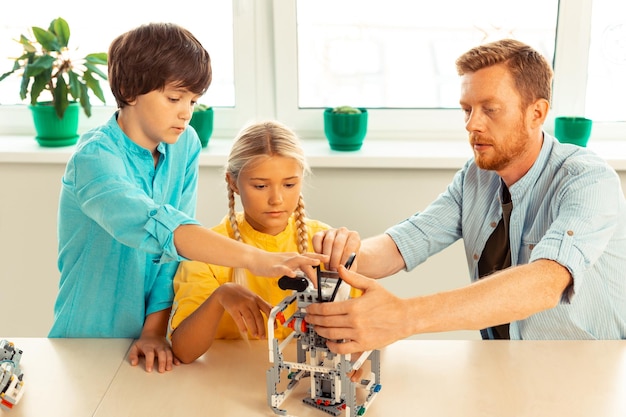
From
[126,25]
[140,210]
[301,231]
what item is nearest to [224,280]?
[301,231]

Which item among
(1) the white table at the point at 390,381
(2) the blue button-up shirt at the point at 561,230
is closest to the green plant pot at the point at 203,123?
(2) the blue button-up shirt at the point at 561,230

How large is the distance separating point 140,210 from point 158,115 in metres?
0.26

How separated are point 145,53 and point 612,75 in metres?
2.04

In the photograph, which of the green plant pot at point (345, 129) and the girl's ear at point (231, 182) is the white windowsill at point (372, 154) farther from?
the girl's ear at point (231, 182)

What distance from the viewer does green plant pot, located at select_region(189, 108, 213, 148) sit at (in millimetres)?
2861

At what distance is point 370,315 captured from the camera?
1501mm

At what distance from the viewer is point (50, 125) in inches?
114

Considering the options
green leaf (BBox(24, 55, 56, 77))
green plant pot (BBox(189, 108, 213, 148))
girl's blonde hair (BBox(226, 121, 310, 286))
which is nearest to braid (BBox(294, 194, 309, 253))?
girl's blonde hair (BBox(226, 121, 310, 286))

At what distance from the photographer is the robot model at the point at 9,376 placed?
1.43 meters

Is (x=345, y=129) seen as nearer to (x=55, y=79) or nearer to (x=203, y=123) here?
(x=203, y=123)

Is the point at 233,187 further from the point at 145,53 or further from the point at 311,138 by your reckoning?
the point at 311,138

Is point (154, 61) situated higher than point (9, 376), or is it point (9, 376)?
point (154, 61)

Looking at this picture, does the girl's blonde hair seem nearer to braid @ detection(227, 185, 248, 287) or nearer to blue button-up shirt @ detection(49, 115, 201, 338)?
braid @ detection(227, 185, 248, 287)

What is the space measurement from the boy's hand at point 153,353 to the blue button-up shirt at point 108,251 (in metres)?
0.13
